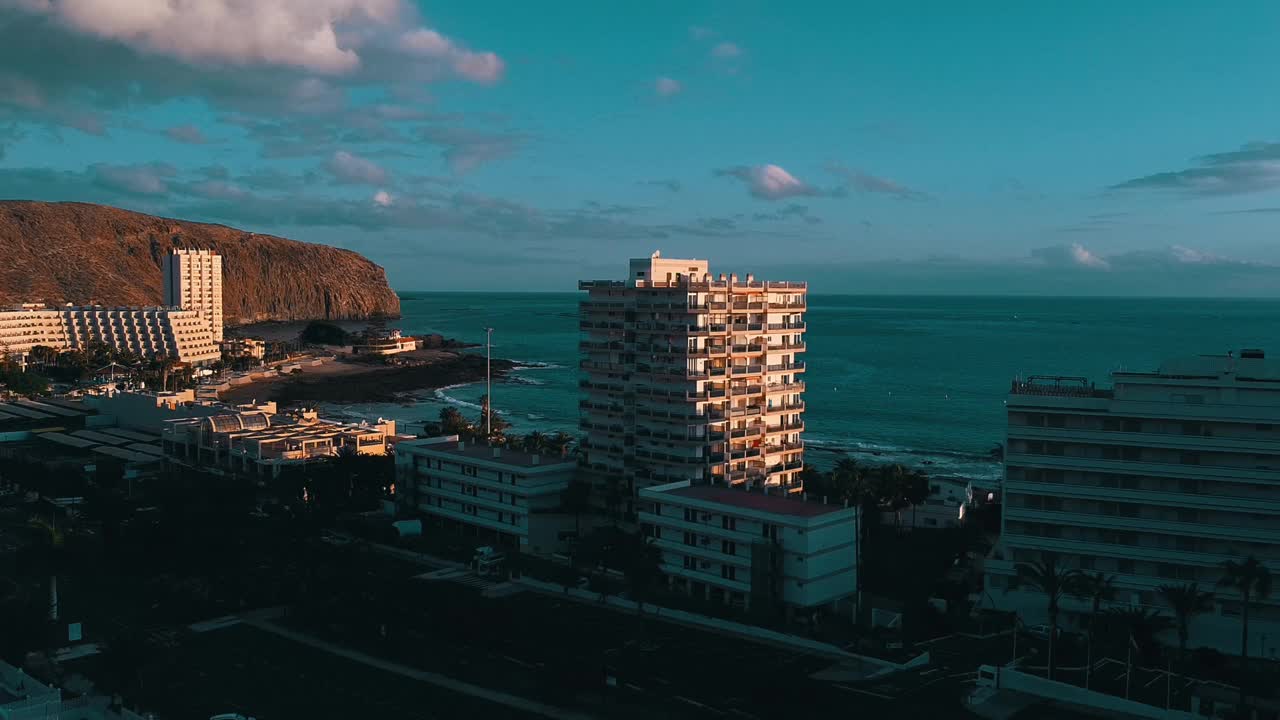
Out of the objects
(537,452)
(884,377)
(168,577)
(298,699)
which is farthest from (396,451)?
(884,377)

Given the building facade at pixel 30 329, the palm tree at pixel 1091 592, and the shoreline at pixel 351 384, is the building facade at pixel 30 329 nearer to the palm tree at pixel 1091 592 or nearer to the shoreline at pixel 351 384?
the shoreline at pixel 351 384

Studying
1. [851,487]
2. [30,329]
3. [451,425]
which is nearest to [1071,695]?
[851,487]

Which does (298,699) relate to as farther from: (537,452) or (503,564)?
(537,452)

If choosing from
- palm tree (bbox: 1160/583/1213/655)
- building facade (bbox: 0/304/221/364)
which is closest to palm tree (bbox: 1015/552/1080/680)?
palm tree (bbox: 1160/583/1213/655)

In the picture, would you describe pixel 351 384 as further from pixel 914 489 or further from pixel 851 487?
pixel 851 487

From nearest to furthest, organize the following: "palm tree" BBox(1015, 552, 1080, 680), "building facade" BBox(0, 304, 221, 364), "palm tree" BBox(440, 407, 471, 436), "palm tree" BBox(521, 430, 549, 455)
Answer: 1. "palm tree" BBox(1015, 552, 1080, 680)
2. "palm tree" BBox(521, 430, 549, 455)
3. "palm tree" BBox(440, 407, 471, 436)
4. "building facade" BBox(0, 304, 221, 364)

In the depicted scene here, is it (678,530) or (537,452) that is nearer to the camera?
(678,530)

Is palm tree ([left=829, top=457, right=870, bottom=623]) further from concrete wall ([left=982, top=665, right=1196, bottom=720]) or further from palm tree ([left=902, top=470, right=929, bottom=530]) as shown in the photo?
concrete wall ([left=982, top=665, right=1196, bottom=720])
